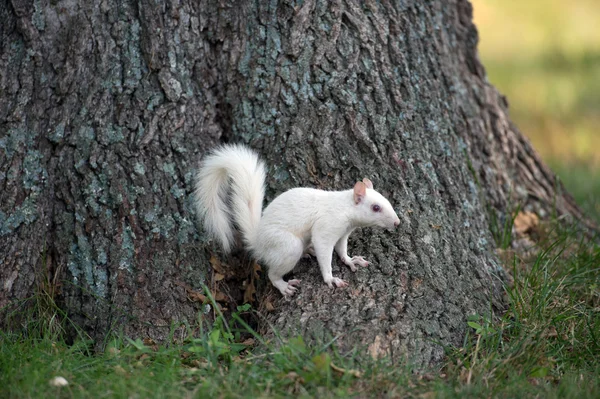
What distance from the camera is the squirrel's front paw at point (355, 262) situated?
3049 mm

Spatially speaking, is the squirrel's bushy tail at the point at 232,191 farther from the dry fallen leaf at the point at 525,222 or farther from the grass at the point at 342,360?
the dry fallen leaf at the point at 525,222

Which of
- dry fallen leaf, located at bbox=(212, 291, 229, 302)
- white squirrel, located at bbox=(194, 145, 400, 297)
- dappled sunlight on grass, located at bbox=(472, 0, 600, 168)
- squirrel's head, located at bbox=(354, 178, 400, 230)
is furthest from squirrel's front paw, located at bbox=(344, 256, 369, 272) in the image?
dappled sunlight on grass, located at bbox=(472, 0, 600, 168)

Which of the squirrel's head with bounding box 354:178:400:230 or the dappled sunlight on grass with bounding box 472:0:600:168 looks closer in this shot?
the squirrel's head with bounding box 354:178:400:230

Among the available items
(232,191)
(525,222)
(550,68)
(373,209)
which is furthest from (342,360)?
(550,68)

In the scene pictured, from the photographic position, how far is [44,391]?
247 centimetres

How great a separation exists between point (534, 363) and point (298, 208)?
3.97 ft

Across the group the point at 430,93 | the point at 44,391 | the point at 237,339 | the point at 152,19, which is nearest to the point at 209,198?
the point at 237,339

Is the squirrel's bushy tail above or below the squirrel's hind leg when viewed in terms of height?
above

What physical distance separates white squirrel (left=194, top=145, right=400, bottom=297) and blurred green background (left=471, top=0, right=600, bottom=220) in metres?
2.45

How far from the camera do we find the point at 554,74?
8672 mm

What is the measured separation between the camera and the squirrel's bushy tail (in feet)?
10.1

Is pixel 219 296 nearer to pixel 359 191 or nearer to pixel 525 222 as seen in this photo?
pixel 359 191

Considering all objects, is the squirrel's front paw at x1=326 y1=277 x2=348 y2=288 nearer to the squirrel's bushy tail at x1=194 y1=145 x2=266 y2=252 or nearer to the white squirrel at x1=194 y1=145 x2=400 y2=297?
the white squirrel at x1=194 y1=145 x2=400 y2=297

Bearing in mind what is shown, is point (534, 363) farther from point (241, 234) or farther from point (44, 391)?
point (44, 391)
